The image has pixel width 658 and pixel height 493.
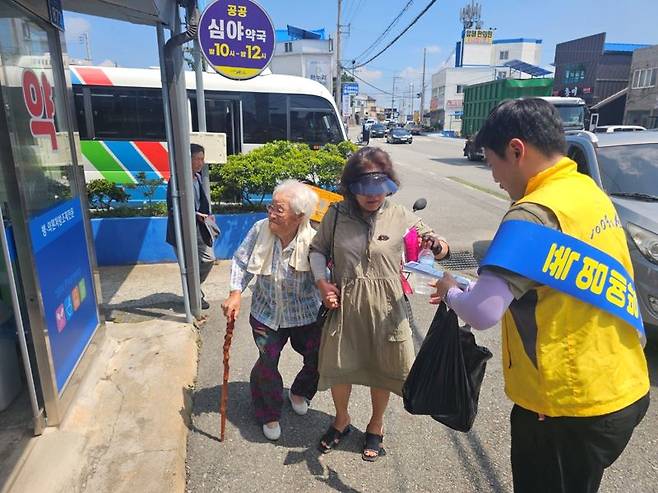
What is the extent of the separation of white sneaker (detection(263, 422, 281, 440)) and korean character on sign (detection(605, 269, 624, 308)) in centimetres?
203

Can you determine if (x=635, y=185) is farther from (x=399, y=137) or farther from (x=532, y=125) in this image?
(x=399, y=137)

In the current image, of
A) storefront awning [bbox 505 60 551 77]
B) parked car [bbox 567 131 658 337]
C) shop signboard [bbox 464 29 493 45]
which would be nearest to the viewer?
parked car [bbox 567 131 658 337]

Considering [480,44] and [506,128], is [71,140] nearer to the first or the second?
[506,128]

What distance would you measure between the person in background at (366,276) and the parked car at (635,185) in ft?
7.15

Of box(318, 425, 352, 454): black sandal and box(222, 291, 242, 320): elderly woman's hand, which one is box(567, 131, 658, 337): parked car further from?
box(222, 291, 242, 320): elderly woman's hand

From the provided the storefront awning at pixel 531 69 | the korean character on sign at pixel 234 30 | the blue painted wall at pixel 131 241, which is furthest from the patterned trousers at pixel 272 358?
the storefront awning at pixel 531 69

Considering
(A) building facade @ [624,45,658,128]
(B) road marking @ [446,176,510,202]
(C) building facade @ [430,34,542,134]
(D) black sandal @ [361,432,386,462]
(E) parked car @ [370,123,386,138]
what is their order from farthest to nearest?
1. (C) building facade @ [430,34,542,134]
2. (E) parked car @ [370,123,386,138]
3. (A) building facade @ [624,45,658,128]
4. (B) road marking @ [446,176,510,202]
5. (D) black sandal @ [361,432,386,462]

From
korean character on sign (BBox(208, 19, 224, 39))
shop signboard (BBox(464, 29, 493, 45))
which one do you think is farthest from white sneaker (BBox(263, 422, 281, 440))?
shop signboard (BBox(464, 29, 493, 45))

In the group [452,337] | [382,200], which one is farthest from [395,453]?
[382,200]

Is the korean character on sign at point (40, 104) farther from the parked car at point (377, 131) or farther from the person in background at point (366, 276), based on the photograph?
the parked car at point (377, 131)

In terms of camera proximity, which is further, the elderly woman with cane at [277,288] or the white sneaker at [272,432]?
the white sneaker at [272,432]

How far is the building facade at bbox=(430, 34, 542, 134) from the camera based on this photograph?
2312 inches

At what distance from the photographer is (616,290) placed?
1.37 m

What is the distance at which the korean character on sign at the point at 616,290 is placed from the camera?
4.43 ft
